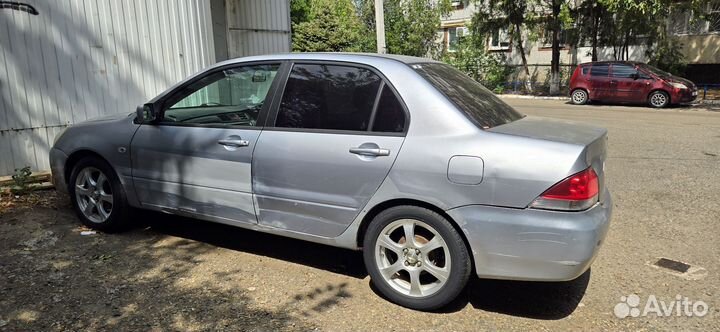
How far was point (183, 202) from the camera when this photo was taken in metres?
4.41

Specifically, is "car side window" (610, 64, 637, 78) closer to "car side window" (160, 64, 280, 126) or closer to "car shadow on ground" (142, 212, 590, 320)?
"car shadow on ground" (142, 212, 590, 320)

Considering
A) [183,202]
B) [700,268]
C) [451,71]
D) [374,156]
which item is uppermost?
[451,71]

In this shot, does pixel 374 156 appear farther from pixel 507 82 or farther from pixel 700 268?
pixel 507 82

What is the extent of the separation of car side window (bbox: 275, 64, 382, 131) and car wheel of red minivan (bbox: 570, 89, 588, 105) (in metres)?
18.4

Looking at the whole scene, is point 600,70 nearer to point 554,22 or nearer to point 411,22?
point 554,22

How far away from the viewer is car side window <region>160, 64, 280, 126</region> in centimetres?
426

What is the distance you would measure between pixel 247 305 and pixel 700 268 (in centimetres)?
349

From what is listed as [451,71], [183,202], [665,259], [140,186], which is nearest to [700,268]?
[665,259]

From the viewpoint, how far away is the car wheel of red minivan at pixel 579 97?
20.1 metres

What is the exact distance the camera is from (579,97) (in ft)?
66.6

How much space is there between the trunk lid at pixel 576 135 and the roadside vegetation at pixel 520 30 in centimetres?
1778

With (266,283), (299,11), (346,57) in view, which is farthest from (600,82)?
(299,11)

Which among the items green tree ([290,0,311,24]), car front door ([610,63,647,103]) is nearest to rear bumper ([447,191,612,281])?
Answer: car front door ([610,63,647,103])

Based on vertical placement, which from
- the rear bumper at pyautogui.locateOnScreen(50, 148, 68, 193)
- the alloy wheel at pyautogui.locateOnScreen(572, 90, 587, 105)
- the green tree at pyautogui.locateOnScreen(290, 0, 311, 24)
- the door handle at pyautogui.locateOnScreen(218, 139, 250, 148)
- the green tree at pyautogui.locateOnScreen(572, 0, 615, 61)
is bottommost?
the alloy wheel at pyautogui.locateOnScreen(572, 90, 587, 105)
